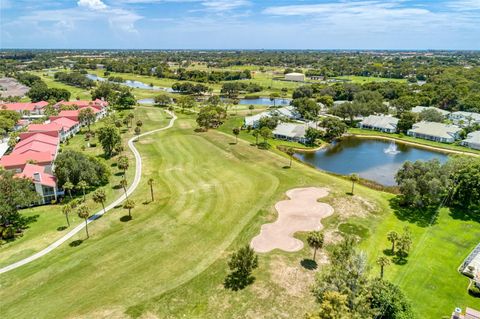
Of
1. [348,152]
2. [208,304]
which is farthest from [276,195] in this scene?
[348,152]

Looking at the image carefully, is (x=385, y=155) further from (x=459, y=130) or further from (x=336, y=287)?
(x=336, y=287)

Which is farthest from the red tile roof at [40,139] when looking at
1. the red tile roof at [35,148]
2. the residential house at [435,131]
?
the residential house at [435,131]

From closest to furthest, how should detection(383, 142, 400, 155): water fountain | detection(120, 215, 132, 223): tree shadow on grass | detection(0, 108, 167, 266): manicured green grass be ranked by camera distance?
detection(0, 108, 167, 266): manicured green grass < detection(120, 215, 132, 223): tree shadow on grass < detection(383, 142, 400, 155): water fountain

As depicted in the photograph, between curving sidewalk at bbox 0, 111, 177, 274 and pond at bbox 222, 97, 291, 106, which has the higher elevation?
pond at bbox 222, 97, 291, 106

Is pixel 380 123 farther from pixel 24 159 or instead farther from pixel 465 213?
pixel 24 159

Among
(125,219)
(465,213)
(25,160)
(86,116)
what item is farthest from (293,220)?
(86,116)

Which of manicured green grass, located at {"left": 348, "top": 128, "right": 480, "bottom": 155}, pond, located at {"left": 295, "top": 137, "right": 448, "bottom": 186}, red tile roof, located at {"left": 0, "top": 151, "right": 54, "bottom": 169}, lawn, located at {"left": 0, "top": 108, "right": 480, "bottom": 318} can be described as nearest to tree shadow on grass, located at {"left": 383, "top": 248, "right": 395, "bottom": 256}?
lawn, located at {"left": 0, "top": 108, "right": 480, "bottom": 318}

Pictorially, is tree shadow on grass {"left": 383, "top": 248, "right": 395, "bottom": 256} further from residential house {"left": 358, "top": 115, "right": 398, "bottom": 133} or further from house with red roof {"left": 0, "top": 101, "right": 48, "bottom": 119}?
house with red roof {"left": 0, "top": 101, "right": 48, "bottom": 119}

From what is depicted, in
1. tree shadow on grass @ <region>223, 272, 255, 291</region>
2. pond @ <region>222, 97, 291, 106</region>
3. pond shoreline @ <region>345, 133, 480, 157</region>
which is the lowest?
tree shadow on grass @ <region>223, 272, 255, 291</region>
